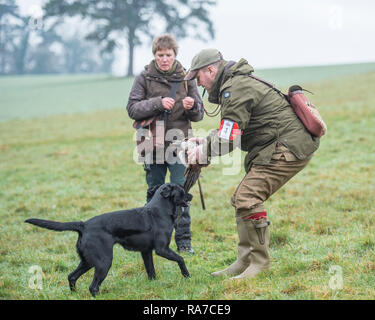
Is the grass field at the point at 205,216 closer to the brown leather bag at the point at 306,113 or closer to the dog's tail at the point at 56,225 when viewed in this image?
the dog's tail at the point at 56,225

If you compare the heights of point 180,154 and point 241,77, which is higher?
point 241,77

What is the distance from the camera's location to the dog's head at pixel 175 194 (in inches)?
179

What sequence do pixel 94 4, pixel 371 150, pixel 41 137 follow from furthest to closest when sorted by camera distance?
1. pixel 94 4
2. pixel 41 137
3. pixel 371 150

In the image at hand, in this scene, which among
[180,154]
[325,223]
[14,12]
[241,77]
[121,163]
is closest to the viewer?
[241,77]

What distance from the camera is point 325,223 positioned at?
620cm

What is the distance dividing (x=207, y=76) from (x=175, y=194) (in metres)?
1.20

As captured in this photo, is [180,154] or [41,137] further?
[41,137]

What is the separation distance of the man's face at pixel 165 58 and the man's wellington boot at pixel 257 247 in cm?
203

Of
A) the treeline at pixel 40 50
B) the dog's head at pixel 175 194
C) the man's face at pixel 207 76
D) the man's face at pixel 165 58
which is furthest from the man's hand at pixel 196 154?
the treeline at pixel 40 50

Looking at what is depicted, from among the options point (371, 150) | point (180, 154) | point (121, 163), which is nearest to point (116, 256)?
point (180, 154)

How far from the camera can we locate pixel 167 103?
16.7ft

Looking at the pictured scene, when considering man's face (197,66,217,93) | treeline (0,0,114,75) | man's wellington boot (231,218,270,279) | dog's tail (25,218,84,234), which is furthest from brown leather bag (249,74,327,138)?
treeline (0,0,114,75)

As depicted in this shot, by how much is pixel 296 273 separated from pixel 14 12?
69.4 meters
